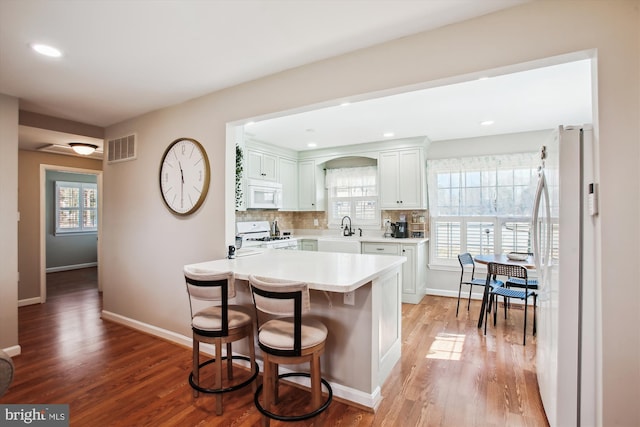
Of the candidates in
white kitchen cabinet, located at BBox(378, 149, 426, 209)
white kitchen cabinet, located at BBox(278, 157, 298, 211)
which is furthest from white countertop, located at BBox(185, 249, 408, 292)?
white kitchen cabinet, located at BBox(278, 157, 298, 211)

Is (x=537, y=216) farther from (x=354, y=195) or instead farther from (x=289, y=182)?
(x=289, y=182)

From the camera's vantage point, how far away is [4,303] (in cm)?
291

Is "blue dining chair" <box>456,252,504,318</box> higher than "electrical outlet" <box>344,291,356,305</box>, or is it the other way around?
"electrical outlet" <box>344,291,356,305</box>

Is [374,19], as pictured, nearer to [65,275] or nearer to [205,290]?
[205,290]

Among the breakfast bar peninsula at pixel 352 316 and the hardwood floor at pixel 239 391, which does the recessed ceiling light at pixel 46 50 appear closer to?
the breakfast bar peninsula at pixel 352 316

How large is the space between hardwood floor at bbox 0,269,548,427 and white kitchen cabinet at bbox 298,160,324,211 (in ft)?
9.05

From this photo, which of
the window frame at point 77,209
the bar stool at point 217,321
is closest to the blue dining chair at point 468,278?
the bar stool at point 217,321

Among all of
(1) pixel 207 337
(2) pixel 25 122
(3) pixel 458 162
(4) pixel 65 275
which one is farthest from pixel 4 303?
(3) pixel 458 162

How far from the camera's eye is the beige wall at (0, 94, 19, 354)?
2895 millimetres

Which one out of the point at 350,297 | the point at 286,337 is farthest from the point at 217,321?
the point at 350,297

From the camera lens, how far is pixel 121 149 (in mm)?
3793

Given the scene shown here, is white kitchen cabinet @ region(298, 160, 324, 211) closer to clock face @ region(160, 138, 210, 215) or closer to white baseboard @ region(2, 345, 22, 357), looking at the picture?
clock face @ region(160, 138, 210, 215)

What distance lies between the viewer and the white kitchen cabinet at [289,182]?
5449 mm

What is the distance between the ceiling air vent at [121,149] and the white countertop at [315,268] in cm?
197
